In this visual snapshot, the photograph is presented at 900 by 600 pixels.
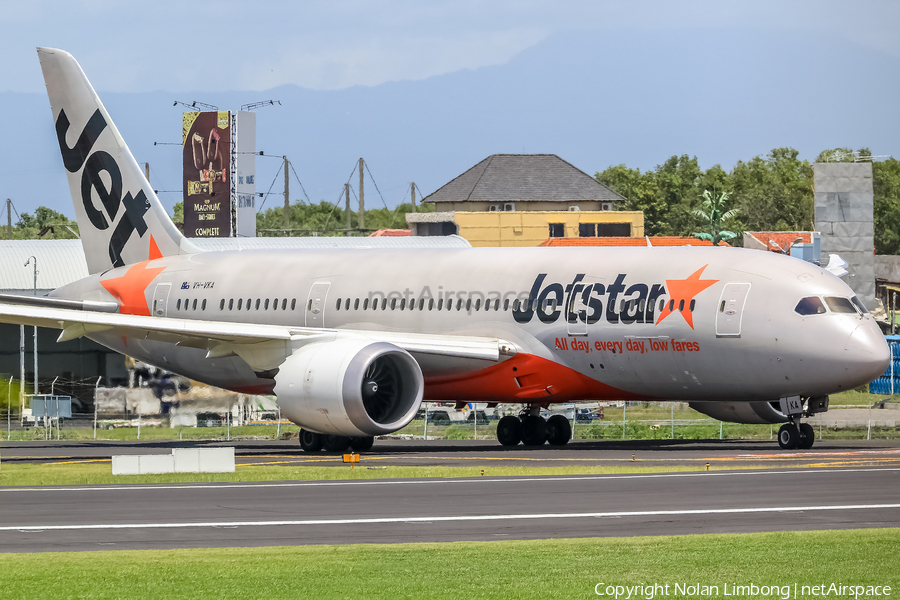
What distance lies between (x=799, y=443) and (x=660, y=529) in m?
13.4

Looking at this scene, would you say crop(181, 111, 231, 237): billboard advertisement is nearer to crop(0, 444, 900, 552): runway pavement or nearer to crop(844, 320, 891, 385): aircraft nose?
crop(844, 320, 891, 385): aircraft nose

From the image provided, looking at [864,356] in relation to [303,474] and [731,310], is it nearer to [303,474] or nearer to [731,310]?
[731,310]

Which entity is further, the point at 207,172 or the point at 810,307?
the point at 207,172

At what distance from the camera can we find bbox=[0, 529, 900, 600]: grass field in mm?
11938

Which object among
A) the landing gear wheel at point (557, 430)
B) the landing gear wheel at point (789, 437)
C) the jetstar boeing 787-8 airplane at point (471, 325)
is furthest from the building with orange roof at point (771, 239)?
the landing gear wheel at point (789, 437)

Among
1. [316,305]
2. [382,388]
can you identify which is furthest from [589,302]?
[316,305]

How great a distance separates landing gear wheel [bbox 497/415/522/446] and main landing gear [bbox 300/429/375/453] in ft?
11.5

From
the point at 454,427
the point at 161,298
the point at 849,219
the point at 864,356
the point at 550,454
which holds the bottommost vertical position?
the point at 454,427

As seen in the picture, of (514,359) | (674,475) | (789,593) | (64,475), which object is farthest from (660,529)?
(514,359)

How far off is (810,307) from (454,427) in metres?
20.0

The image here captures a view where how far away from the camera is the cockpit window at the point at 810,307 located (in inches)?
1054

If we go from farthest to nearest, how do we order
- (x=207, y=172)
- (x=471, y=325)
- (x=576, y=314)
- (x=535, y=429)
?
(x=207, y=172) < (x=535, y=429) < (x=471, y=325) < (x=576, y=314)

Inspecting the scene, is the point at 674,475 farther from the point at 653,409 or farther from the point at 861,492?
the point at 653,409

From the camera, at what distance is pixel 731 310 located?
90.0 feet
